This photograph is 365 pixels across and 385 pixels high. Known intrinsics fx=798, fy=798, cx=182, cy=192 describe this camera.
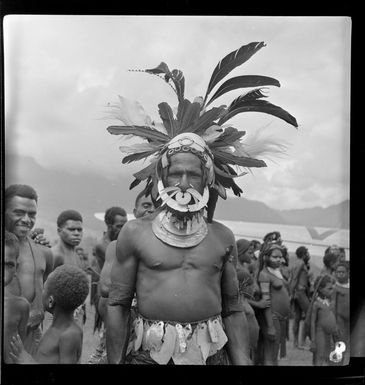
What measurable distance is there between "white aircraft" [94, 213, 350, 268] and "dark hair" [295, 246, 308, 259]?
16 millimetres

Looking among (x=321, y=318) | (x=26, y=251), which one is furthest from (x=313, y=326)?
(x=26, y=251)

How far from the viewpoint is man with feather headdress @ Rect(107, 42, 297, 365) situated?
13.9 ft

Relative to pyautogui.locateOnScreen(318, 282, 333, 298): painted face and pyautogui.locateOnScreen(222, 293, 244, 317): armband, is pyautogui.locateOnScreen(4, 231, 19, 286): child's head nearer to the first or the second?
pyautogui.locateOnScreen(222, 293, 244, 317): armband

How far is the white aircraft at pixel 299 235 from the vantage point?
433 centimetres

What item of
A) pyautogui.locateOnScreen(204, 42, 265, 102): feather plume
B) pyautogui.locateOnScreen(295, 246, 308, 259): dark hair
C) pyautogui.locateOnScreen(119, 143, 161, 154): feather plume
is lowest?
pyautogui.locateOnScreen(295, 246, 308, 259): dark hair

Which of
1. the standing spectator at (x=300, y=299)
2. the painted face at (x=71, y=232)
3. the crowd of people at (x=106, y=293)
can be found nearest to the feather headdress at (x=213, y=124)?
the crowd of people at (x=106, y=293)

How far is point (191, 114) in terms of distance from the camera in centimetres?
432

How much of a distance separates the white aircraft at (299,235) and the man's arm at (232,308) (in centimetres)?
8

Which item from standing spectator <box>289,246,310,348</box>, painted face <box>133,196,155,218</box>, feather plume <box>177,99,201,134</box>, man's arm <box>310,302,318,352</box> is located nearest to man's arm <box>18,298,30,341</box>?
painted face <box>133,196,155,218</box>

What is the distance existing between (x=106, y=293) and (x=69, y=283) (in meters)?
0.21

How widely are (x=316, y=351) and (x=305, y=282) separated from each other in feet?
1.25
